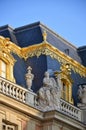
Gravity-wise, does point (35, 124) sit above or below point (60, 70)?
below

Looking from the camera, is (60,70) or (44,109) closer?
(44,109)

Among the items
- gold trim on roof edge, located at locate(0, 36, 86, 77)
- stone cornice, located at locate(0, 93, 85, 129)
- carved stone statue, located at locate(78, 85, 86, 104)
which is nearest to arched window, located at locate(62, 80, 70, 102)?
carved stone statue, located at locate(78, 85, 86, 104)

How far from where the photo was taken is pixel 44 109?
31.8 m

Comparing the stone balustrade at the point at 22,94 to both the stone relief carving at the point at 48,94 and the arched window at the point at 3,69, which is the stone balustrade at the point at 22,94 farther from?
the arched window at the point at 3,69

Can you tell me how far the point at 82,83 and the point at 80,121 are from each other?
415cm

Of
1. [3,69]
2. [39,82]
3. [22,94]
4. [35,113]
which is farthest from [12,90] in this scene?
[39,82]

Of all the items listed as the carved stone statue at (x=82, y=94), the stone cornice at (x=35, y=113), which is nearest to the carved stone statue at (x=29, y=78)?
the stone cornice at (x=35, y=113)

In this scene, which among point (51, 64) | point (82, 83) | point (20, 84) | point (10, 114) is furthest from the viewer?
point (82, 83)

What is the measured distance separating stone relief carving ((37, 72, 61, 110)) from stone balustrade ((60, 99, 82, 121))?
0.62 metres

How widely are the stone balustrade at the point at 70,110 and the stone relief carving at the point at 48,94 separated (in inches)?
24.3

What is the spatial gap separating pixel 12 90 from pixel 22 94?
0.72 meters

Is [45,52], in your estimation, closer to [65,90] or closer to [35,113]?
[65,90]

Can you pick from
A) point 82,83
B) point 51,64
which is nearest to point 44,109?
point 51,64

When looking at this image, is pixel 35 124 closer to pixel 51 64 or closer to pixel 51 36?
pixel 51 64
